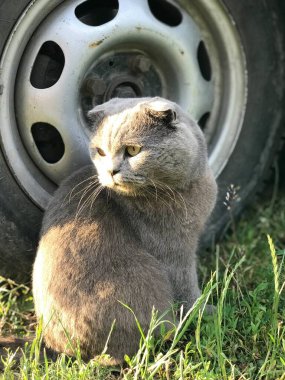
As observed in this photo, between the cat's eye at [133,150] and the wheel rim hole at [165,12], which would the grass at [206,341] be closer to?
the cat's eye at [133,150]

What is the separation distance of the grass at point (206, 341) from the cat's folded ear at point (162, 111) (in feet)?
1.94

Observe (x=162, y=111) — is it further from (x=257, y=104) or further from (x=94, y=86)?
(x=257, y=104)

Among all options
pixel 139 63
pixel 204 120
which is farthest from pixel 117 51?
pixel 204 120

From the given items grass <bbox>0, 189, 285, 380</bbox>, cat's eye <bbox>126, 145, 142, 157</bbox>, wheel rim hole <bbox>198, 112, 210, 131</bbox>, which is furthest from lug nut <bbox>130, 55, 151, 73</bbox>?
grass <bbox>0, 189, 285, 380</bbox>

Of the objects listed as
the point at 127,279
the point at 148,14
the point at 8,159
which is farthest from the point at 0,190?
the point at 148,14

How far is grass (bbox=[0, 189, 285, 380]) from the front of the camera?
90.2 inches

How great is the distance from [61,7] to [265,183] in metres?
1.57

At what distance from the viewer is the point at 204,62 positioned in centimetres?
323

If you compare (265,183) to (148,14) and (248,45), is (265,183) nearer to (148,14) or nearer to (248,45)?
(248,45)

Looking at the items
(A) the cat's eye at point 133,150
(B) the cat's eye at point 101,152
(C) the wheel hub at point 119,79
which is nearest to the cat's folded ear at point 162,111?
(A) the cat's eye at point 133,150

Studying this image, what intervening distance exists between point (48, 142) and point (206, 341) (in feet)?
3.60

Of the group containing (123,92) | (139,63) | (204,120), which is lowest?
(204,120)

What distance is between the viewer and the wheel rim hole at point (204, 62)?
3197mm

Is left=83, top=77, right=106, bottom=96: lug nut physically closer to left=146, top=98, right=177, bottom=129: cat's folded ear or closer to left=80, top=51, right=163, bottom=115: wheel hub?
left=80, top=51, right=163, bottom=115: wheel hub
